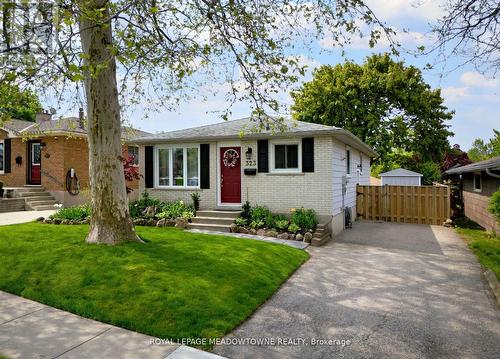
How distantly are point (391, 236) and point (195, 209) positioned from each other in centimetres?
685

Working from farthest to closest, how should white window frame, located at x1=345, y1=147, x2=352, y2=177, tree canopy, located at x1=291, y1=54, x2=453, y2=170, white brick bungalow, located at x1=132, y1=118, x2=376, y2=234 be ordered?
tree canopy, located at x1=291, y1=54, x2=453, y2=170 → white window frame, located at x1=345, y1=147, x2=352, y2=177 → white brick bungalow, located at x1=132, y1=118, x2=376, y2=234

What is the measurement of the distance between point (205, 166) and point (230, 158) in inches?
40.3

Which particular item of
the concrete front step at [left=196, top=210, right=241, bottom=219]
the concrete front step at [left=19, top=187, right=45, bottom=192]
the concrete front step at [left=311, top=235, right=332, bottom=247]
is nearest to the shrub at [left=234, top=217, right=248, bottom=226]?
the concrete front step at [left=196, top=210, right=241, bottom=219]

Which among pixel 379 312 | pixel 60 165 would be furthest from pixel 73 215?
pixel 379 312

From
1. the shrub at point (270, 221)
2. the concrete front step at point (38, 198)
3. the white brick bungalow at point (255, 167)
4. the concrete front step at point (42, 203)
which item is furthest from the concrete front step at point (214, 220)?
the concrete front step at point (38, 198)

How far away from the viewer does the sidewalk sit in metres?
3.31

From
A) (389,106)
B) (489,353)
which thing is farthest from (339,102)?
(489,353)

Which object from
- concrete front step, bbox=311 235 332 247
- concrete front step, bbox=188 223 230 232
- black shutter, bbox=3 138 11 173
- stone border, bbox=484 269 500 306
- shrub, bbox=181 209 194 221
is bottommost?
stone border, bbox=484 269 500 306

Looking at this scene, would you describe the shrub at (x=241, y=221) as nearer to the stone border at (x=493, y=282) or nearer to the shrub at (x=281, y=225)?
the shrub at (x=281, y=225)

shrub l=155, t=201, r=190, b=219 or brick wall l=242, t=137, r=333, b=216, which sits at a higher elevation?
brick wall l=242, t=137, r=333, b=216

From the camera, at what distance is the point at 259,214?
10.8 metres

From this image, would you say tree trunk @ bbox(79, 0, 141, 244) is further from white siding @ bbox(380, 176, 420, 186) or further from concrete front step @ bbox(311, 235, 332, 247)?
white siding @ bbox(380, 176, 420, 186)

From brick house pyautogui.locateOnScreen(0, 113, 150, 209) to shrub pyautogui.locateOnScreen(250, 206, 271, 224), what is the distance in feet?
25.4

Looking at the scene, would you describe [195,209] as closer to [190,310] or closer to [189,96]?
[189,96]
